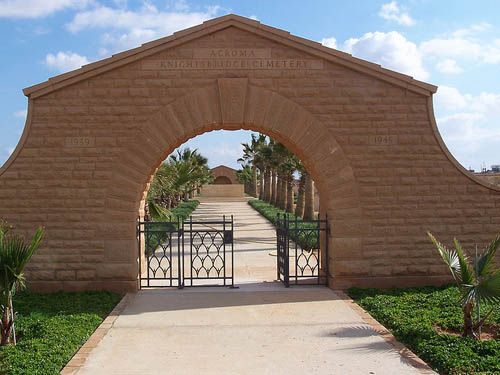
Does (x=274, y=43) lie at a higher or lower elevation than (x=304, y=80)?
higher

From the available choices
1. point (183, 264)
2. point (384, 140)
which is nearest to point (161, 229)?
point (183, 264)

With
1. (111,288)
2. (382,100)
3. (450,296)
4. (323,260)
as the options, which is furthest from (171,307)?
(382,100)

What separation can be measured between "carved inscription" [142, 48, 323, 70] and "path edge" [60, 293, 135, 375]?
439cm

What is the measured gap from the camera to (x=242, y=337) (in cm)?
648

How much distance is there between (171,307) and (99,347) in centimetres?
200

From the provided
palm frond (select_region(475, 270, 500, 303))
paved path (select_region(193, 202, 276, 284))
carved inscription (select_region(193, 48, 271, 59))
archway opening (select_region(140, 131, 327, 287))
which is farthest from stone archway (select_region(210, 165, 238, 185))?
palm frond (select_region(475, 270, 500, 303))

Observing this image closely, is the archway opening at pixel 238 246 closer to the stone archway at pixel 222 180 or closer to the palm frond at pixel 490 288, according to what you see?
the palm frond at pixel 490 288

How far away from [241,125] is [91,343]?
4.81m

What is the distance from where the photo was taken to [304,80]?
29.8 ft

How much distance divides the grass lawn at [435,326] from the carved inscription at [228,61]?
4.43 metres

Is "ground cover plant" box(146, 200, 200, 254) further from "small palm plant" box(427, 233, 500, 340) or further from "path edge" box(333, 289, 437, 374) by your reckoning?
"small palm plant" box(427, 233, 500, 340)

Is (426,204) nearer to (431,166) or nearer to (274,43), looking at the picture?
(431,166)

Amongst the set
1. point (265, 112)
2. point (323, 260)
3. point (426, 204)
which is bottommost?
point (323, 260)

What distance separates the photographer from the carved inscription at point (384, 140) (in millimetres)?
9109
